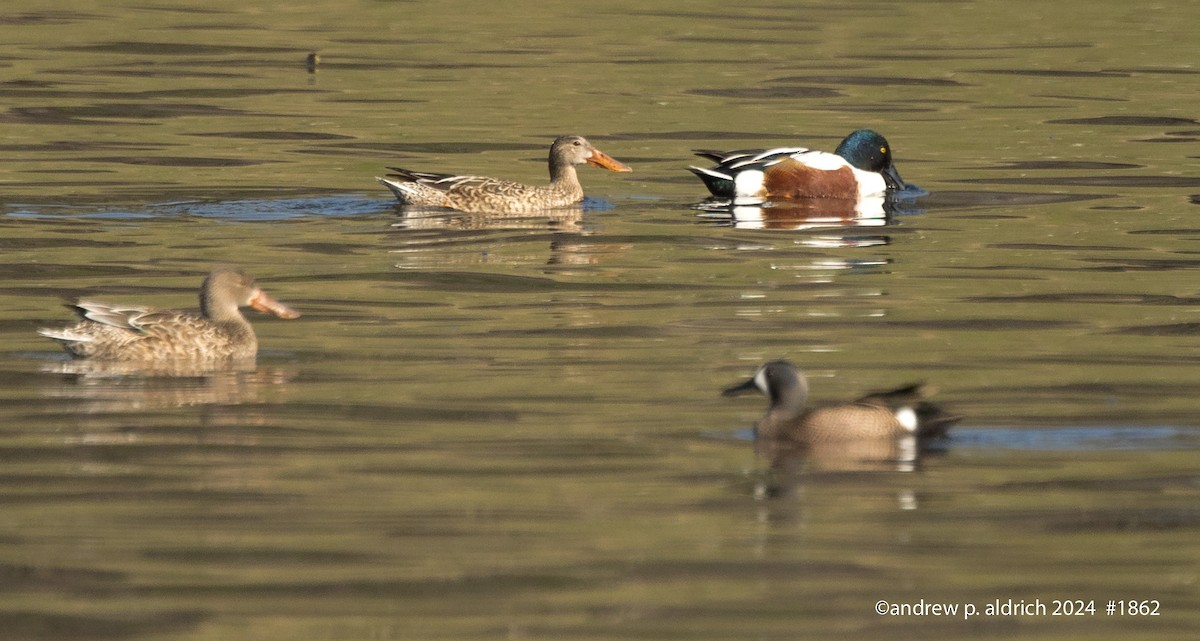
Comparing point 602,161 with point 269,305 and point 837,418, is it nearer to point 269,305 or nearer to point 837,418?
point 269,305

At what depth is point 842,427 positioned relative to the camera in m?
9.17

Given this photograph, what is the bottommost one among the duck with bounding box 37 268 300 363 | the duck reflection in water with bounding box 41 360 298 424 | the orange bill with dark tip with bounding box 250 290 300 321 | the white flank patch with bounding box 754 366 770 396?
the duck reflection in water with bounding box 41 360 298 424

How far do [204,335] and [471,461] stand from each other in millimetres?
2758

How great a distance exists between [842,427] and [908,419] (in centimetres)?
29

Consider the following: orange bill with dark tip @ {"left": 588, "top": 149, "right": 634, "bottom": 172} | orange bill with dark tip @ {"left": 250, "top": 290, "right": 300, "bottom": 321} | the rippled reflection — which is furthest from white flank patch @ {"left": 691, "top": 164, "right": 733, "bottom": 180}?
the rippled reflection

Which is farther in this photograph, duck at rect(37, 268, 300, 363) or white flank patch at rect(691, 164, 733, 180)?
white flank patch at rect(691, 164, 733, 180)

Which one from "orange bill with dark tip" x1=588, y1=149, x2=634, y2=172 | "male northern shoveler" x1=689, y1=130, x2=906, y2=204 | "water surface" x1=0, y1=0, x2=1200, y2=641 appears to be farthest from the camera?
"male northern shoveler" x1=689, y1=130, x2=906, y2=204

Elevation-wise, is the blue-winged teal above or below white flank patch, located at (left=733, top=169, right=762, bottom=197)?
below

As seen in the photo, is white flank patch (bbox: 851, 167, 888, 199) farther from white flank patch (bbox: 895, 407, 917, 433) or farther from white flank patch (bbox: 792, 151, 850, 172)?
white flank patch (bbox: 895, 407, 917, 433)

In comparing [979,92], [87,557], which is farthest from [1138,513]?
[979,92]

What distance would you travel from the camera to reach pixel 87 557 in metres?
7.59

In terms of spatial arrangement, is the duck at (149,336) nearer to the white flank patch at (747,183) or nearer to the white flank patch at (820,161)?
the white flank patch at (747,183)

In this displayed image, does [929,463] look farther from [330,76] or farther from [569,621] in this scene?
[330,76]

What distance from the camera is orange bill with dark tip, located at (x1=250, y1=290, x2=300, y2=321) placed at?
11.6 meters
